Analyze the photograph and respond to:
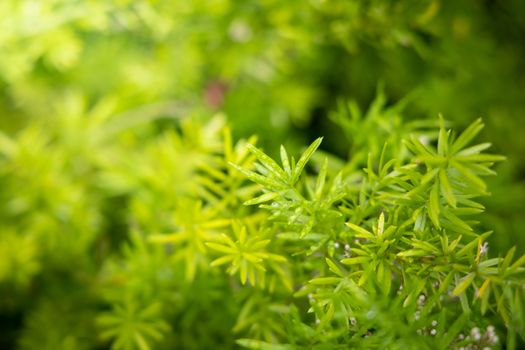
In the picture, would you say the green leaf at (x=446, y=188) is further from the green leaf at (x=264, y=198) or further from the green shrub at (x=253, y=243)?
the green leaf at (x=264, y=198)

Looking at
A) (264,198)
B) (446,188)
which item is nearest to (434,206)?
(446,188)

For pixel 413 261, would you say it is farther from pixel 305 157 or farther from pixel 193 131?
pixel 193 131

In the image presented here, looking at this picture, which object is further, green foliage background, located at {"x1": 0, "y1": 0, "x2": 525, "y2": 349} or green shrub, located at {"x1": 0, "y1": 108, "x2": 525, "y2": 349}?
green foliage background, located at {"x1": 0, "y1": 0, "x2": 525, "y2": 349}

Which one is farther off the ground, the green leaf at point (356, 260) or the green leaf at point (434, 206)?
the green leaf at point (434, 206)

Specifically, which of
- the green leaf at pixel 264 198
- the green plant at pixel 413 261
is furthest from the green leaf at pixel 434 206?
the green leaf at pixel 264 198

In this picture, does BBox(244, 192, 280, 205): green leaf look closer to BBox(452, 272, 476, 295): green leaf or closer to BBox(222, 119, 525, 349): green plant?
BBox(222, 119, 525, 349): green plant

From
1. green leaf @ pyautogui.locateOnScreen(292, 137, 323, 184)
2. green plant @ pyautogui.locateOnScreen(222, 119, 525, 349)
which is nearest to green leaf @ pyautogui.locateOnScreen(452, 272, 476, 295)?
green plant @ pyautogui.locateOnScreen(222, 119, 525, 349)

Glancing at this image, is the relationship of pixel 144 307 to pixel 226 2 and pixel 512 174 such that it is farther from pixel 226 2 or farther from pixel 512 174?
pixel 512 174

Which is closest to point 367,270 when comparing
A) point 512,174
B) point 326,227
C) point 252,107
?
point 326,227
